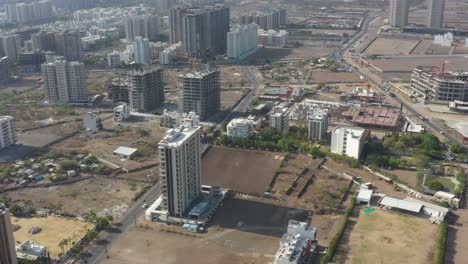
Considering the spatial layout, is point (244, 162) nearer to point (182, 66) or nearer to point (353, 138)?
point (353, 138)

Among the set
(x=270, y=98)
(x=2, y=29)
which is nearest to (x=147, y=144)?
(x=270, y=98)

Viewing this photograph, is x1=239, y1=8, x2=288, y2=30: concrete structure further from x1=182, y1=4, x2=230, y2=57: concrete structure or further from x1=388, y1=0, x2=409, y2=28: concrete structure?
x1=388, y1=0, x2=409, y2=28: concrete structure

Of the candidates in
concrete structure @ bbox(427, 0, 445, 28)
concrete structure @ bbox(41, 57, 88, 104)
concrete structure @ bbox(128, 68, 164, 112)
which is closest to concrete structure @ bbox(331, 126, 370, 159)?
concrete structure @ bbox(128, 68, 164, 112)

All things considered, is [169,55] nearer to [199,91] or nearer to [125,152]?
[199,91]

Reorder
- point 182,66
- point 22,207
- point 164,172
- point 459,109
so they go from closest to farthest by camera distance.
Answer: point 164,172, point 22,207, point 459,109, point 182,66

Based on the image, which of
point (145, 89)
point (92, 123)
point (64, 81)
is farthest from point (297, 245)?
point (64, 81)
